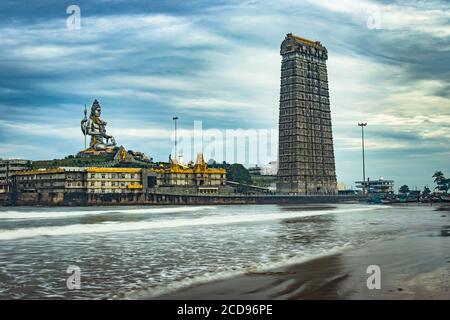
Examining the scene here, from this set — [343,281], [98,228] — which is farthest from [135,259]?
[98,228]

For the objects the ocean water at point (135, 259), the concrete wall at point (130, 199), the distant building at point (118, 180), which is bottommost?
the concrete wall at point (130, 199)

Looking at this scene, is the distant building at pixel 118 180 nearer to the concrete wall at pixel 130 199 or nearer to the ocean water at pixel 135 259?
the concrete wall at pixel 130 199

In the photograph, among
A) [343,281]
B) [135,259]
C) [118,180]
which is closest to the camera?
[343,281]

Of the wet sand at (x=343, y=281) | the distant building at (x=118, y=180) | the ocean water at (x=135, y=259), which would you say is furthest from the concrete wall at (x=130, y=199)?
the wet sand at (x=343, y=281)

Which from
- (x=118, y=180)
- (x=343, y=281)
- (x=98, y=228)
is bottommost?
(x=98, y=228)

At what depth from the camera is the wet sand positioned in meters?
16.0

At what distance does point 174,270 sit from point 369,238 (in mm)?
19192

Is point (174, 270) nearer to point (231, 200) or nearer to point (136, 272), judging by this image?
point (136, 272)

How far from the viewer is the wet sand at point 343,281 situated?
15992 mm

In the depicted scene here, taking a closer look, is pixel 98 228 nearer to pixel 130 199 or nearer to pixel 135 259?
pixel 135 259

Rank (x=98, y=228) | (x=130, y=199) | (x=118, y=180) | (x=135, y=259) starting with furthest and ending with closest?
(x=118, y=180) → (x=130, y=199) → (x=98, y=228) → (x=135, y=259)

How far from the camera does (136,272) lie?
2177 cm

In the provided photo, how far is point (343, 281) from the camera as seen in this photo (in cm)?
1827
